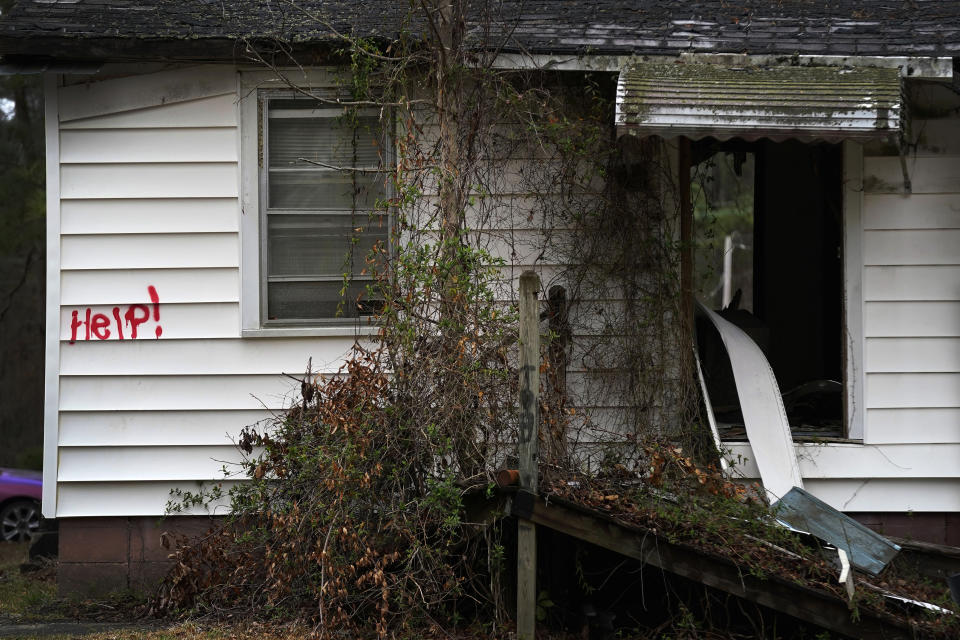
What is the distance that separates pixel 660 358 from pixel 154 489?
336 centimetres

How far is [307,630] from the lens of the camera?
5156 mm

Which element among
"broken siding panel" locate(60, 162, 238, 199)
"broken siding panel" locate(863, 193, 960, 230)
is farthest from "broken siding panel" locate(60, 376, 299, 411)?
"broken siding panel" locate(863, 193, 960, 230)

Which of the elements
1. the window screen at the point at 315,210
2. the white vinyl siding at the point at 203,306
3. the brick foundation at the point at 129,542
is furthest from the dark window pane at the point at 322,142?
the brick foundation at the point at 129,542

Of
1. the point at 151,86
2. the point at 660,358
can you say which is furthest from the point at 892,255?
the point at 151,86

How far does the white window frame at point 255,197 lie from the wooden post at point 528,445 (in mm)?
1547

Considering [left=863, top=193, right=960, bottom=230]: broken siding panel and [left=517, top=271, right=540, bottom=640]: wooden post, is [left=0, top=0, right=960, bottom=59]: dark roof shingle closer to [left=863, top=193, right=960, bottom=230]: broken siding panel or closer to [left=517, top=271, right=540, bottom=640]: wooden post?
[left=863, top=193, right=960, bottom=230]: broken siding panel

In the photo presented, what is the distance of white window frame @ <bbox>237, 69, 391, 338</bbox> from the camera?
20.7ft

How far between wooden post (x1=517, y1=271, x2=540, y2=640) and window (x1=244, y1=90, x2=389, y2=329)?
5.34 feet

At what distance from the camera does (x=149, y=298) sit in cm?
630

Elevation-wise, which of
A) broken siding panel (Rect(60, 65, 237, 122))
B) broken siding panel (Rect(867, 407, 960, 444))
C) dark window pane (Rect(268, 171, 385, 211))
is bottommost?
broken siding panel (Rect(867, 407, 960, 444))

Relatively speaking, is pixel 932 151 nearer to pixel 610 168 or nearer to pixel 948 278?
pixel 948 278

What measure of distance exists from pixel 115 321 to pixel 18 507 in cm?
485

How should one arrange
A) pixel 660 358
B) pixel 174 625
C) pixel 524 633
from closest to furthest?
pixel 524 633 → pixel 174 625 → pixel 660 358

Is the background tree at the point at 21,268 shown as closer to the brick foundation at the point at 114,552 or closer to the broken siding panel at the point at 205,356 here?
the broken siding panel at the point at 205,356
